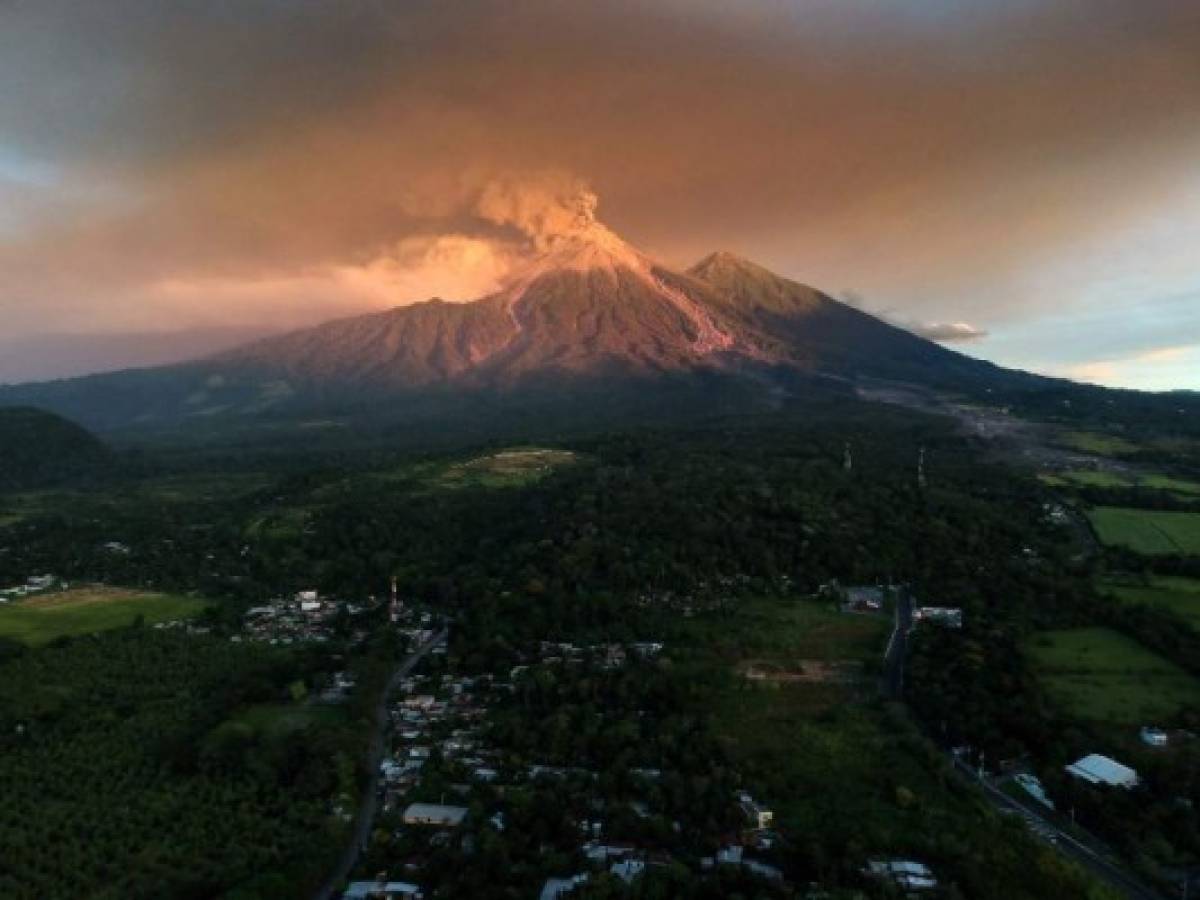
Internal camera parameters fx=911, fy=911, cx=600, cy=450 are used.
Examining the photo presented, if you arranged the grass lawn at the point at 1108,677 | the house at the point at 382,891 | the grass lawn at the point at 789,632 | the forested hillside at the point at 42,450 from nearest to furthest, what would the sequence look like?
the house at the point at 382,891, the grass lawn at the point at 1108,677, the grass lawn at the point at 789,632, the forested hillside at the point at 42,450

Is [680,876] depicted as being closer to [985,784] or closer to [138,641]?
[985,784]

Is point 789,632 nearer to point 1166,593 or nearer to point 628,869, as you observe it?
point 1166,593

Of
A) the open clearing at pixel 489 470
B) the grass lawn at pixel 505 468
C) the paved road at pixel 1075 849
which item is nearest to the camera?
the paved road at pixel 1075 849

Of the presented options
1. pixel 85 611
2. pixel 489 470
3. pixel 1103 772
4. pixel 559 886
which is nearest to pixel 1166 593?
pixel 1103 772

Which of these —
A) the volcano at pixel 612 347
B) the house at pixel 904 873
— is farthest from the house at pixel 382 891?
the volcano at pixel 612 347

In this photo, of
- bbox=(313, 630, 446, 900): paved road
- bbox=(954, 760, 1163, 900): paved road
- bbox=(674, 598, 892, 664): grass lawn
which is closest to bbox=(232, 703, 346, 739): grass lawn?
bbox=(313, 630, 446, 900): paved road

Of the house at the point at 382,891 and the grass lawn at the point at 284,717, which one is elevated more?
the grass lawn at the point at 284,717

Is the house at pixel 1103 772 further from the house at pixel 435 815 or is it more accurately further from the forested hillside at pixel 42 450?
the forested hillside at pixel 42 450
